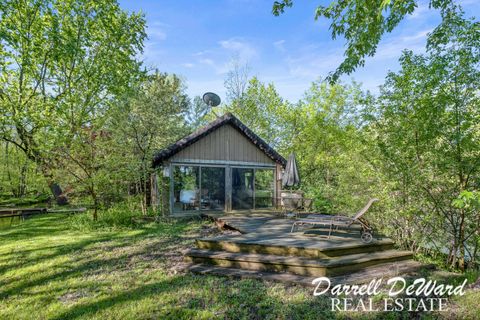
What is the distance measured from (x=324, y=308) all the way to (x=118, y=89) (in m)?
14.6

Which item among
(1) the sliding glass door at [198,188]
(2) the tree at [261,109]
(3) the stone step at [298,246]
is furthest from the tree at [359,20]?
(2) the tree at [261,109]

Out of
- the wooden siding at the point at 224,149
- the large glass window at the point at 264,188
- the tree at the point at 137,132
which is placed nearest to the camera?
the tree at the point at 137,132

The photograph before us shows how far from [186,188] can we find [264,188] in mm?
3898

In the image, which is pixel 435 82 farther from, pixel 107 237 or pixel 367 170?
pixel 107 237

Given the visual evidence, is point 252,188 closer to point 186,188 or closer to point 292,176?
point 292,176

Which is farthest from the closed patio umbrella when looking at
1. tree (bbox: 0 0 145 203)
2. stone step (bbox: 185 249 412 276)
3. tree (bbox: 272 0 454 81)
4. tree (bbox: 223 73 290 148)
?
tree (bbox: 223 73 290 148)

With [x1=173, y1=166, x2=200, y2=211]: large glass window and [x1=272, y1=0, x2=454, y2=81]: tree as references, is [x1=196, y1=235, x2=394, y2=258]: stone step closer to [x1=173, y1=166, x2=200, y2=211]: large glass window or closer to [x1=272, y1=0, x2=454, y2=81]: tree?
[x1=272, y1=0, x2=454, y2=81]: tree

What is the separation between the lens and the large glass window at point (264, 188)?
12.6 meters

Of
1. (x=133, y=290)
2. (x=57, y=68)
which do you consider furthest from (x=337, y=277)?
(x=57, y=68)

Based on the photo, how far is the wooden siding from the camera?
1110 centimetres

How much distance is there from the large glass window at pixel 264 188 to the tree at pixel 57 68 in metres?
7.84

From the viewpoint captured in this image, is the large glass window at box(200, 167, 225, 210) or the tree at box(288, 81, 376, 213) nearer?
the large glass window at box(200, 167, 225, 210)

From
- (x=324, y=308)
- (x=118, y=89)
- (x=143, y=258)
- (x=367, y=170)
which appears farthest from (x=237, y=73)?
(x=324, y=308)

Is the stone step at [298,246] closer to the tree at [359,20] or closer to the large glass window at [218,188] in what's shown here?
the tree at [359,20]
